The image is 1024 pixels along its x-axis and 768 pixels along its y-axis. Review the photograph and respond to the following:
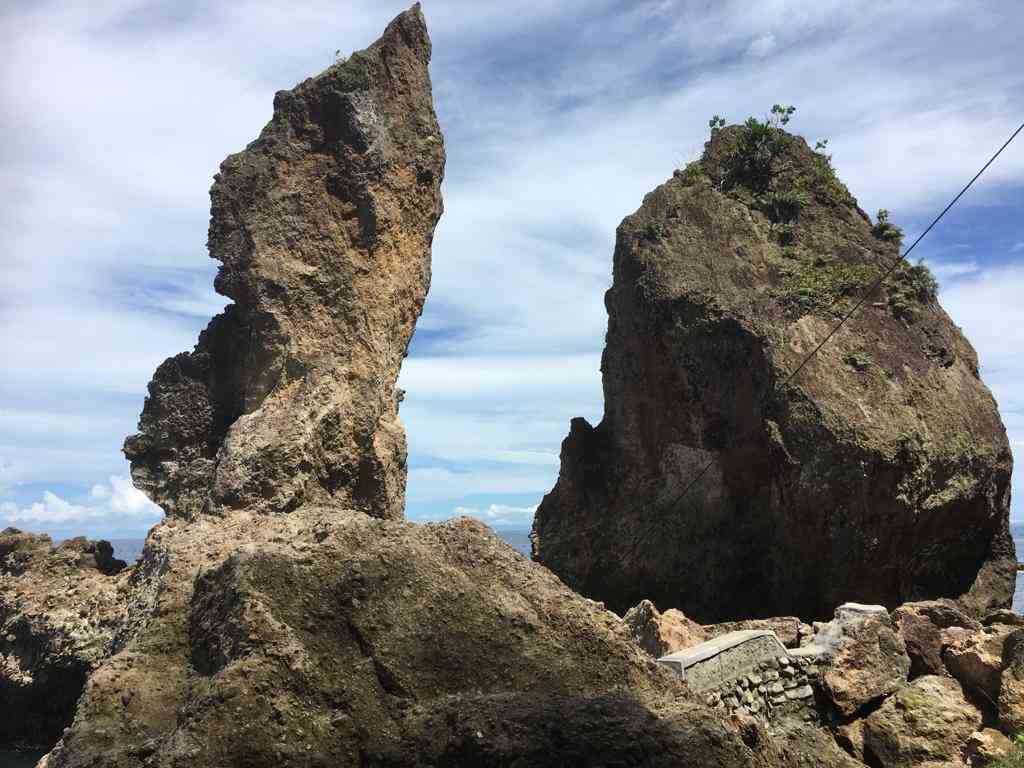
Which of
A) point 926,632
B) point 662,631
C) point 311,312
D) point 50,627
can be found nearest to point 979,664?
point 926,632

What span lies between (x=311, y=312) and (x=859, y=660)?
10.4 meters

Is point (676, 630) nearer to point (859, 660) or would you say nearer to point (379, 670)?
point (859, 660)

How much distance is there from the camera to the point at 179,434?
17859 mm

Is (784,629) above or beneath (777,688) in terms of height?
above

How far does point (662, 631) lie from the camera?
47.1 ft

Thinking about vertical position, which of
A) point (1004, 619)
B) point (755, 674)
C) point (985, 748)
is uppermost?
point (1004, 619)

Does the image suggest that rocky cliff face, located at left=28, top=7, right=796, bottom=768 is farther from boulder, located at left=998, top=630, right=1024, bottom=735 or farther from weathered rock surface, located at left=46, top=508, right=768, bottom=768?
boulder, located at left=998, top=630, right=1024, bottom=735

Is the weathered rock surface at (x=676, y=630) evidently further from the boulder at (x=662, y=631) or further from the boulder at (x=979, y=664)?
the boulder at (x=979, y=664)

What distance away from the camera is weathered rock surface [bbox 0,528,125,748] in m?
16.2

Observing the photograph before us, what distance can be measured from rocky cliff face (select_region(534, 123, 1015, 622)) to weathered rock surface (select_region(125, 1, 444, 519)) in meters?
5.13

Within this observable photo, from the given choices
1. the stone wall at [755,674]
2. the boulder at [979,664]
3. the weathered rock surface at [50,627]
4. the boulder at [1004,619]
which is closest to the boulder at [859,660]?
the stone wall at [755,674]

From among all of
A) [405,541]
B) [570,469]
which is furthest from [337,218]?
[405,541]

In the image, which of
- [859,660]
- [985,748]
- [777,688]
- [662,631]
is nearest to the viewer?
[985,748]

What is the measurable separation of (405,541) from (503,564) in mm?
863
